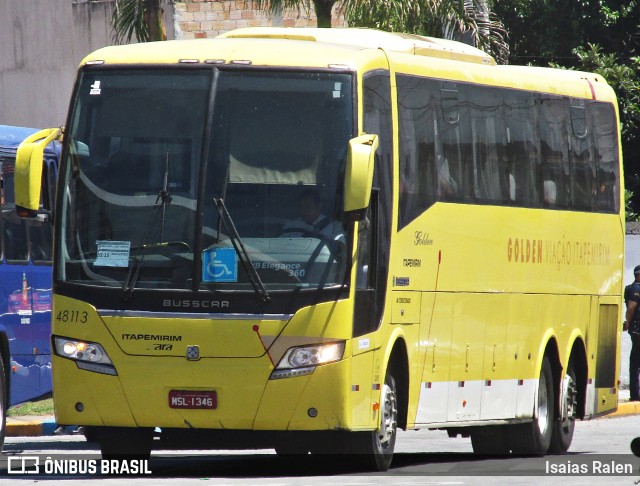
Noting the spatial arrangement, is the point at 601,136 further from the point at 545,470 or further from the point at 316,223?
the point at 316,223

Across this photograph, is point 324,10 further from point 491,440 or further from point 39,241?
point 491,440

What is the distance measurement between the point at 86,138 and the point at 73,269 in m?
1.02

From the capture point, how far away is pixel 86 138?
1205cm

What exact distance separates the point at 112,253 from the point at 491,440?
19.2 feet

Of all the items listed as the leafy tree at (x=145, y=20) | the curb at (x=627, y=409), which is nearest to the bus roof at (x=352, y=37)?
the leafy tree at (x=145, y=20)

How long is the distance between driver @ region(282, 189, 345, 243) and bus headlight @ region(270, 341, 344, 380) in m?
0.82

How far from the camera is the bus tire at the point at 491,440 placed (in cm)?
1599

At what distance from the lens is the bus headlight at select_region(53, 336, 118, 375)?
38.4 feet

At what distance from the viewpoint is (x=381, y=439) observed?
12367 millimetres

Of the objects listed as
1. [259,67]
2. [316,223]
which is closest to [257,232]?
[316,223]

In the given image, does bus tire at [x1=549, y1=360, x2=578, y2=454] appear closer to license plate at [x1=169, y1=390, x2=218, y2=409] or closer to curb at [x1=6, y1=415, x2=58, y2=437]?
license plate at [x1=169, y1=390, x2=218, y2=409]

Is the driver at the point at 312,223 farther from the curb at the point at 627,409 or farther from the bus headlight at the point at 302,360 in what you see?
the curb at the point at 627,409

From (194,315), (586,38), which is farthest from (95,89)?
(586,38)

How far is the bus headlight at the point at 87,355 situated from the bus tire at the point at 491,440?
5.34 metres
